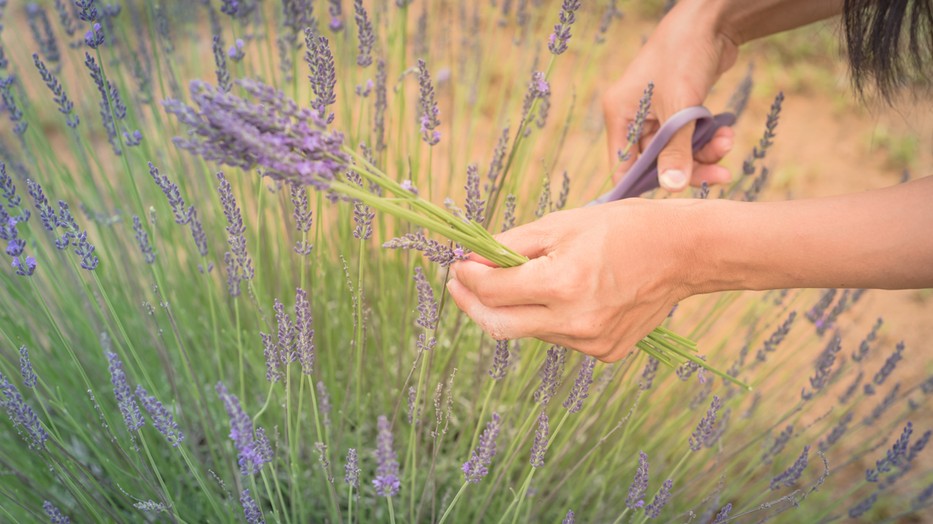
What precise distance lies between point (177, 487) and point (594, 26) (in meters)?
3.39

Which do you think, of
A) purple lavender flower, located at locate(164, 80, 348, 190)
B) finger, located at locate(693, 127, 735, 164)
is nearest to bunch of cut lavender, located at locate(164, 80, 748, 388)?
purple lavender flower, located at locate(164, 80, 348, 190)

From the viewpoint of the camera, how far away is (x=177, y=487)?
4.96ft

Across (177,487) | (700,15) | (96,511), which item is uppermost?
(700,15)

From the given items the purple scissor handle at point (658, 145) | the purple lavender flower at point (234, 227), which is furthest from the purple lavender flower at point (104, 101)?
the purple scissor handle at point (658, 145)

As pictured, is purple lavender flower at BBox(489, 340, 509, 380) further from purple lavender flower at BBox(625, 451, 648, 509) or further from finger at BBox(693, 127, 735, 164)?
finger at BBox(693, 127, 735, 164)

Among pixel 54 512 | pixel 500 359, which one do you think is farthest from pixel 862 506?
pixel 54 512

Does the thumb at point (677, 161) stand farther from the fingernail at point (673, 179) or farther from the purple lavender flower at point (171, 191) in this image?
the purple lavender flower at point (171, 191)

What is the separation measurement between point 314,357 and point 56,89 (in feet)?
2.25

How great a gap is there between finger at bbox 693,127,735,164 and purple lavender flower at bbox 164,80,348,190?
1.08m

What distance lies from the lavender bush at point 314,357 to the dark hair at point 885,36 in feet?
0.64

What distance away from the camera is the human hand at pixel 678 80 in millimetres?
1538

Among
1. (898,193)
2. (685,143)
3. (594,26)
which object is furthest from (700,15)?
(594,26)

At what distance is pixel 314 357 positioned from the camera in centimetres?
118

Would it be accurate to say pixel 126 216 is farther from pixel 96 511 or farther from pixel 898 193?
pixel 898 193
